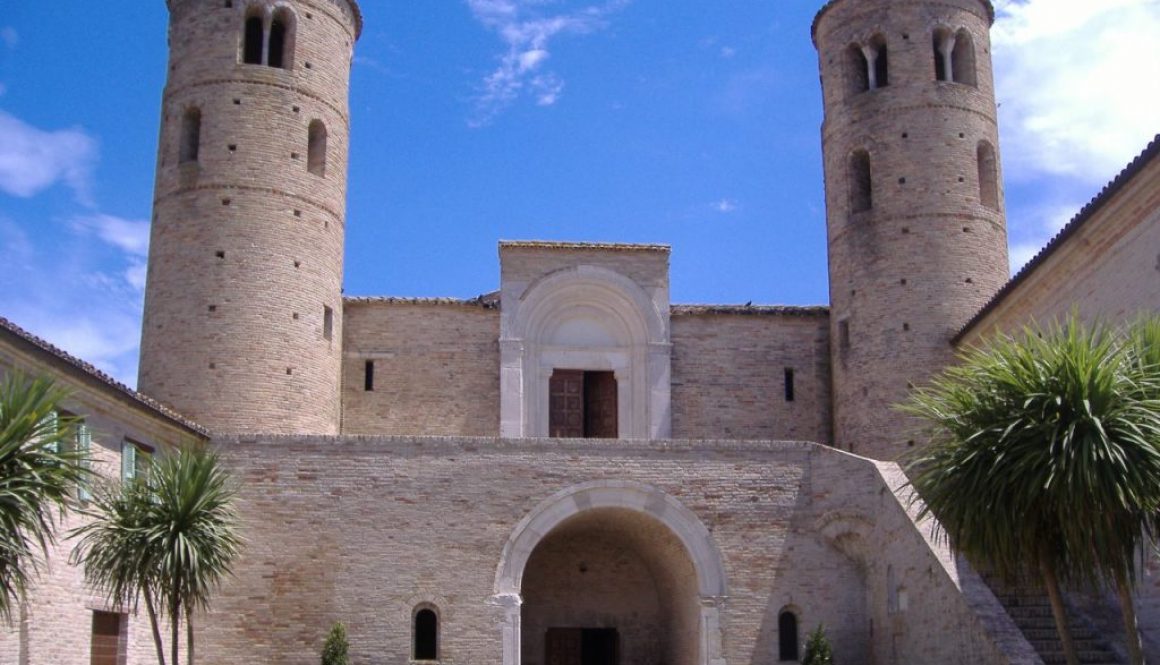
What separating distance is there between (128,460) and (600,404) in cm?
1158

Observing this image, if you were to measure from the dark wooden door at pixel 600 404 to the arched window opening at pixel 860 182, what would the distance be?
21.1 ft

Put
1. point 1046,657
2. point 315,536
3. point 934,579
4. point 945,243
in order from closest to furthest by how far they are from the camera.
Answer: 1. point 1046,657
2. point 934,579
3. point 315,536
4. point 945,243

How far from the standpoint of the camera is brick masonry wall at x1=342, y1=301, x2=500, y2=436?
93.7 feet

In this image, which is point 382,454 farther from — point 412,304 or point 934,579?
point 934,579

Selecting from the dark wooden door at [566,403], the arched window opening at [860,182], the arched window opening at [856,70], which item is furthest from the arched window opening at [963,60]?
the dark wooden door at [566,403]

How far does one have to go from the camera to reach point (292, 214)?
27109 millimetres

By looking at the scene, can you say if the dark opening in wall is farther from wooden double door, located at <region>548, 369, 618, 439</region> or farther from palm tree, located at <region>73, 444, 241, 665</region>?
palm tree, located at <region>73, 444, 241, 665</region>

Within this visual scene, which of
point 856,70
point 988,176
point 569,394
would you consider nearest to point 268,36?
point 569,394

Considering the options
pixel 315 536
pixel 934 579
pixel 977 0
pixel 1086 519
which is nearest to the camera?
pixel 1086 519

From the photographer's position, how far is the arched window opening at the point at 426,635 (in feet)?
74.7

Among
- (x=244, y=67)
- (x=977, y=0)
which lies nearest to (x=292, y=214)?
(x=244, y=67)

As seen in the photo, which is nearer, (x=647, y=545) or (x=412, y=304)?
(x=647, y=545)

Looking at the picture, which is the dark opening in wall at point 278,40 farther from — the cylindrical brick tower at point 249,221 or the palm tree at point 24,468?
the palm tree at point 24,468

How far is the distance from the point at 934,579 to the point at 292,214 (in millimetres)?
14105
